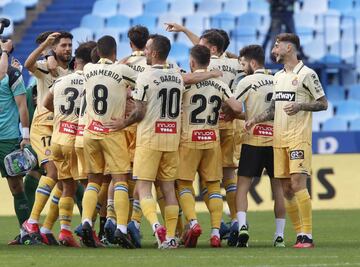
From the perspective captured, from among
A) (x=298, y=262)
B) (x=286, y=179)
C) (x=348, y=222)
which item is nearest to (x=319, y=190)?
(x=348, y=222)

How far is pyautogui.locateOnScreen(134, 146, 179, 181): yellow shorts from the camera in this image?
12.4 m

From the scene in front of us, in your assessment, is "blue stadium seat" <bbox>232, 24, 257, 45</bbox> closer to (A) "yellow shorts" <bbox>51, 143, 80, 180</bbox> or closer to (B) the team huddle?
(B) the team huddle

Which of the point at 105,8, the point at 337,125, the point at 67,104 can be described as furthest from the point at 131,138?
the point at 105,8

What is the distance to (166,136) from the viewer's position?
1245 centimetres

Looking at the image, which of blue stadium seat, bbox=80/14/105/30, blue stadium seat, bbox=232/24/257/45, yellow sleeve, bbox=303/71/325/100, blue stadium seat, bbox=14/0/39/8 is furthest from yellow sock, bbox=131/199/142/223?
blue stadium seat, bbox=14/0/39/8

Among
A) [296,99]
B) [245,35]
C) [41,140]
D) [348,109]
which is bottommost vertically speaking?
[41,140]

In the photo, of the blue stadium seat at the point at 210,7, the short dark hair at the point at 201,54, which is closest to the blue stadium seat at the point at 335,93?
the blue stadium seat at the point at 210,7

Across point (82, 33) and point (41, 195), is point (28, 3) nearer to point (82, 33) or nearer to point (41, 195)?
point (82, 33)

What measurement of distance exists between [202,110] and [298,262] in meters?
2.76

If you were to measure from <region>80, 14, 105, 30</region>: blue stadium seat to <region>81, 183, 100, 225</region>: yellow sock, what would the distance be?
49.2ft

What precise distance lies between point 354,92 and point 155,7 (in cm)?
514

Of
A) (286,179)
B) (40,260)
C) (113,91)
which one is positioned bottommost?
(40,260)

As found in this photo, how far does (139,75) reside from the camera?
1241 cm

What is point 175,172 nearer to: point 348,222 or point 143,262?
point 143,262
